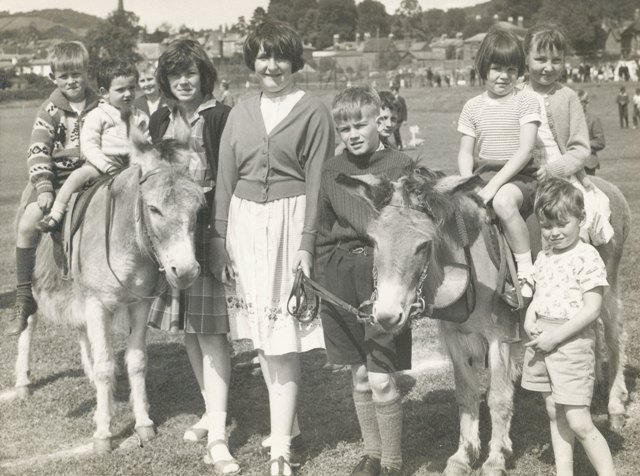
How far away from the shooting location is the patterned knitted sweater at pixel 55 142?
6211mm

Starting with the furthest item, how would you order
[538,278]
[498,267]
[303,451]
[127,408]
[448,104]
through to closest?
[448,104] < [127,408] < [303,451] < [498,267] < [538,278]

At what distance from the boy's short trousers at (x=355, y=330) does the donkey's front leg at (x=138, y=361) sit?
75.6 inches

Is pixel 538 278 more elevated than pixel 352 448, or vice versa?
pixel 538 278

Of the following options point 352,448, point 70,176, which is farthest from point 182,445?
point 70,176

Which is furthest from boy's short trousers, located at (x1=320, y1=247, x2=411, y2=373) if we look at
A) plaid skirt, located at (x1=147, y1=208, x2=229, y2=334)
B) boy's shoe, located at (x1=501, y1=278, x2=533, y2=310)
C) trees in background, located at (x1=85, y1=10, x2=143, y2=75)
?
trees in background, located at (x1=85, y1=10, x2=143, y2=75)

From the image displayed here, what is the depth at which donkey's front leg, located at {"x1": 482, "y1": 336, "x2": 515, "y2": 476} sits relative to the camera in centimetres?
484

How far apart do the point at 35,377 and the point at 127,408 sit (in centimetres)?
141

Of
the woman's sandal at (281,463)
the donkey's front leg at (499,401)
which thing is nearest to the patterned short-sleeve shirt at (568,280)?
the donkey's front leg at (499,401)

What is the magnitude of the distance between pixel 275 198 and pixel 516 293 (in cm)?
167

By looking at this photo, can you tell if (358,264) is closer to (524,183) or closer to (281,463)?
(524,183)

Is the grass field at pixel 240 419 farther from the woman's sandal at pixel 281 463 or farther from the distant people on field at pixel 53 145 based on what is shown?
the distant people on field at pixel 53 145

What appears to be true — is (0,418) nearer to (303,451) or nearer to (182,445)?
(182,445)

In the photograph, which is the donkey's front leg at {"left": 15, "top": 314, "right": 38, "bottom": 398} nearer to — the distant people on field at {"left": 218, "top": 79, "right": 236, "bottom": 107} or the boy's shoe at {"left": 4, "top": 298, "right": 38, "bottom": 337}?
the boy's shoe at {"left": 4, "top": 298, "right": 38, "bottom": 337}

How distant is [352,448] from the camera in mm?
5488
